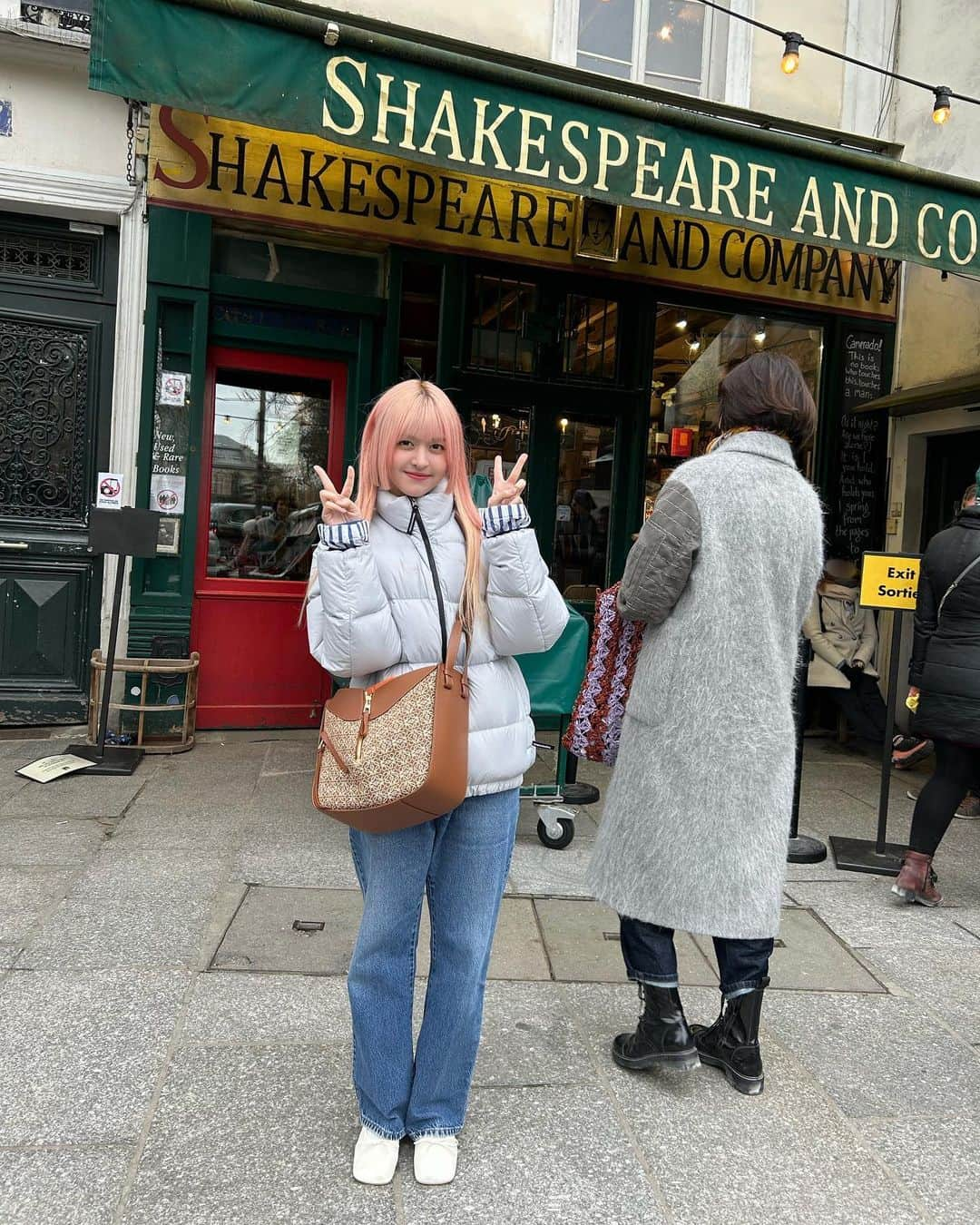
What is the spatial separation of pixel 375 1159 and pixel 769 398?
2.15 meters

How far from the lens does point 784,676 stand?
2.56 metres

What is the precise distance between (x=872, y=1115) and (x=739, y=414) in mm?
1949

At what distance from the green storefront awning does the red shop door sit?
2247mm

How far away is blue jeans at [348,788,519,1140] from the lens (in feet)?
7.08

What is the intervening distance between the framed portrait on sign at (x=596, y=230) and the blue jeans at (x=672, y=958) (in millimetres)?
5186

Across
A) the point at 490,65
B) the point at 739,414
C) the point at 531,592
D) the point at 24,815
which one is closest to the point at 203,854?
the point at 24,815

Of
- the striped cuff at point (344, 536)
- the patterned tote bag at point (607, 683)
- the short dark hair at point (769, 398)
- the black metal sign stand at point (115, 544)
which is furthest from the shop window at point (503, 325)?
the striped cuff at point (344, 536)

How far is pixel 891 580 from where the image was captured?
470cm

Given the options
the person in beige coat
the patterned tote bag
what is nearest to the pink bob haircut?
the patterned tote bag

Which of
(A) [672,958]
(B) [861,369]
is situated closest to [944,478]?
(B) [861,369]

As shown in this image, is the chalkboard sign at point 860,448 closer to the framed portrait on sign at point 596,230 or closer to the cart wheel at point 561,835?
the framed portrait on sign at point 596,230

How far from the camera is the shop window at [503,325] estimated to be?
6.72 meters

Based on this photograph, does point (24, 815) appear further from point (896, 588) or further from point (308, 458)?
point (896, 588)

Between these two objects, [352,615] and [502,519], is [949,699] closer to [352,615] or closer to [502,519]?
[502,519]
